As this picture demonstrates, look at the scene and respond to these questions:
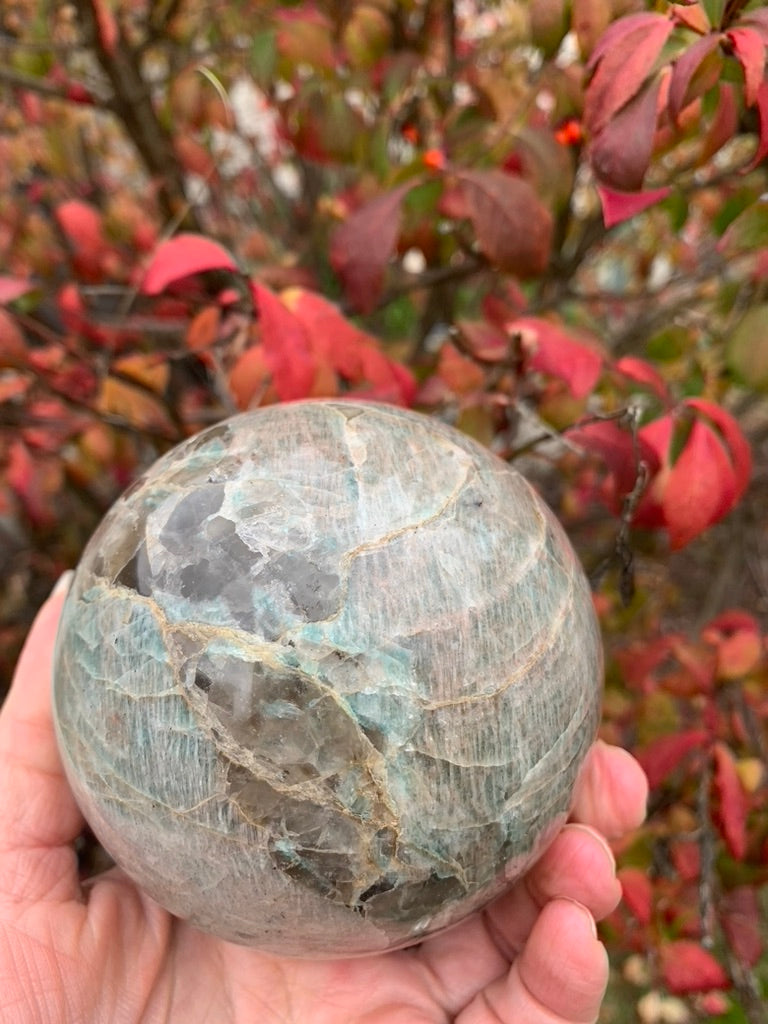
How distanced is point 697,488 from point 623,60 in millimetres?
560

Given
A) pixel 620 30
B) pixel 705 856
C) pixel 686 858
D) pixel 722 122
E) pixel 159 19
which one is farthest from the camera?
pixel 159 19

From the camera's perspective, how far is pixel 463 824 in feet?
3.03

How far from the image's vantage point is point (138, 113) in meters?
1.94

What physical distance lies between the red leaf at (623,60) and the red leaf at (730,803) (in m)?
1.08

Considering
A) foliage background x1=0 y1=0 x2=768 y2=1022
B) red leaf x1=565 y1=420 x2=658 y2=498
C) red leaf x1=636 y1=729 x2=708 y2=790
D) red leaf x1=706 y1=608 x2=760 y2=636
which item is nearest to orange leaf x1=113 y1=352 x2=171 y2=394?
foliage background x1=0 y1=0 x2=768 y2=1022

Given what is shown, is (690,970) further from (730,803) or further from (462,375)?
(462,375)

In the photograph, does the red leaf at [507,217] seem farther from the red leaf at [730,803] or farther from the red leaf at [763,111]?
the red leaf at [730,803]

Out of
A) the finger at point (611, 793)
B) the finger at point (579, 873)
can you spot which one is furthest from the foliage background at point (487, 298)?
the finger at point (579, 873)

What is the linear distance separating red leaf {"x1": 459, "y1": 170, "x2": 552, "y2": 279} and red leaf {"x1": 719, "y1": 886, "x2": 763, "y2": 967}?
1.34 meters

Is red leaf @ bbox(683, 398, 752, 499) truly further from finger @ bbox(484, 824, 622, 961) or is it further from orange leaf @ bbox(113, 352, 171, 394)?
orange leaf @ bbox(113, 352, 171, 394)

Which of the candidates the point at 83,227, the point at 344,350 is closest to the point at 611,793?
the point at 344,350

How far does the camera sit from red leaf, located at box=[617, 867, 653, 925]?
146 cm

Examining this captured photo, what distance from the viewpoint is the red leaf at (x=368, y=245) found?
4.44 feet

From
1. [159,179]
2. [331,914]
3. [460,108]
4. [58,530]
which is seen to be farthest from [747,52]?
[58,530]
